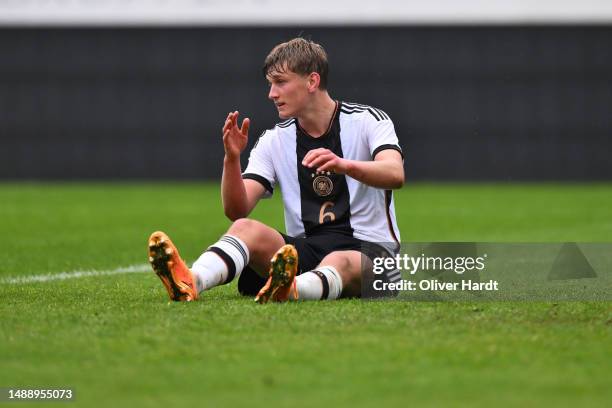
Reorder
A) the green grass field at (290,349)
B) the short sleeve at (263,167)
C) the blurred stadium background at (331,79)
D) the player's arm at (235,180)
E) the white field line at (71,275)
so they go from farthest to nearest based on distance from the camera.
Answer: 1. the blurred stadium background at (331,79)
2. the white field line at (71,275)
3. the short sleeve at (263,167)
4. the player's arm at (235,180)
5. the green grass field at (290,349)

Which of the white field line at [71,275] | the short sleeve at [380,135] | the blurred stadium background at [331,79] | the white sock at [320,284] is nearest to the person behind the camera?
the white sock at [320,284]

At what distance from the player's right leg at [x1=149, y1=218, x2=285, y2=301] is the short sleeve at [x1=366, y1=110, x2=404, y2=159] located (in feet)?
2.01

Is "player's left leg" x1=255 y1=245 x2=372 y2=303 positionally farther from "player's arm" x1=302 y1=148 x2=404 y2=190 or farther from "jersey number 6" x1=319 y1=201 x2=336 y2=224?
"player's arm" x1=302 y1=148 x2=404 y2=190

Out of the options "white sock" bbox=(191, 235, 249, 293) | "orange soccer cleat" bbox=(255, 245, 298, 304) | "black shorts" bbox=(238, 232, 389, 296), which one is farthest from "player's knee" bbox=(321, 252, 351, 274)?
"white sock" bbox=(191, 235, 249, 293)

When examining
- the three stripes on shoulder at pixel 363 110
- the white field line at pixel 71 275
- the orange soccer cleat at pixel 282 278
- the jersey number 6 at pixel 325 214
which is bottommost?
the white field line at pixel 71 275

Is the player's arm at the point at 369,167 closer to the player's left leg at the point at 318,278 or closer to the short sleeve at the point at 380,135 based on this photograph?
the short sleeve at the point at 380,135

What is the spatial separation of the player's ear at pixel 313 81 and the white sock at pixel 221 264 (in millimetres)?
842

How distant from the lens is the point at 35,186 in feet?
68.1

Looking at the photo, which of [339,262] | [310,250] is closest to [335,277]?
[339,262]

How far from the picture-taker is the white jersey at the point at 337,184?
558cm

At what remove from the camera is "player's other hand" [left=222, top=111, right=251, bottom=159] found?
17.2ft

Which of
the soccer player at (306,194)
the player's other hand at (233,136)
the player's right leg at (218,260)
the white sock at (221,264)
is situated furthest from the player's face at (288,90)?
the white sock at (221,264)

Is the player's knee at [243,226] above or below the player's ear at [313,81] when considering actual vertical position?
below

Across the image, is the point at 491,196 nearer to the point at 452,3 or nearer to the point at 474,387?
the point at 452,3
